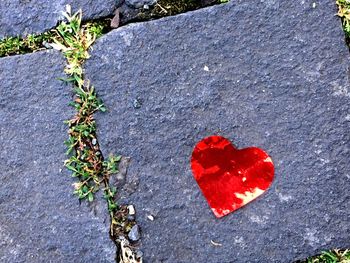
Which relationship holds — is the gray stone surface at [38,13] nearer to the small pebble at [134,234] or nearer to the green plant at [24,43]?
the green plant at [24,43]

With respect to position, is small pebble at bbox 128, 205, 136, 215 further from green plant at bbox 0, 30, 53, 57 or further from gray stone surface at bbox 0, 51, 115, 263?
green plant at bbox 0, 30, 53, 57

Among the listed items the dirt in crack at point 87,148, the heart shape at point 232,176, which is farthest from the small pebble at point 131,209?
the heart shape at point 232,176

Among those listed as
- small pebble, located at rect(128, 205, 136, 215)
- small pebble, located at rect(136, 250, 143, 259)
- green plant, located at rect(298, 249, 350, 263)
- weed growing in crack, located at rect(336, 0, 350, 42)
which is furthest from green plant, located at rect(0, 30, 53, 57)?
green plant, located at rect(298, 249, 350, 263)

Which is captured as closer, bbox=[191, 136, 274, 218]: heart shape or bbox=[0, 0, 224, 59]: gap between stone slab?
bbox=[191, 136, 274, 218]: heart shape

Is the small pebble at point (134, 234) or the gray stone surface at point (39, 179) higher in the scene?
the gray stone surface at point (39, 179)

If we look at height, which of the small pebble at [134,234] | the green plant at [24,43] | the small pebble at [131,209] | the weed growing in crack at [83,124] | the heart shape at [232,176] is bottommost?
the small pebble at [134,234]

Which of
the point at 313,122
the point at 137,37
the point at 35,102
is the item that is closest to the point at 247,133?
the point at 313,122

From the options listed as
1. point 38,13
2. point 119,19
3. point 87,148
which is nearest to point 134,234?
point 87,148
